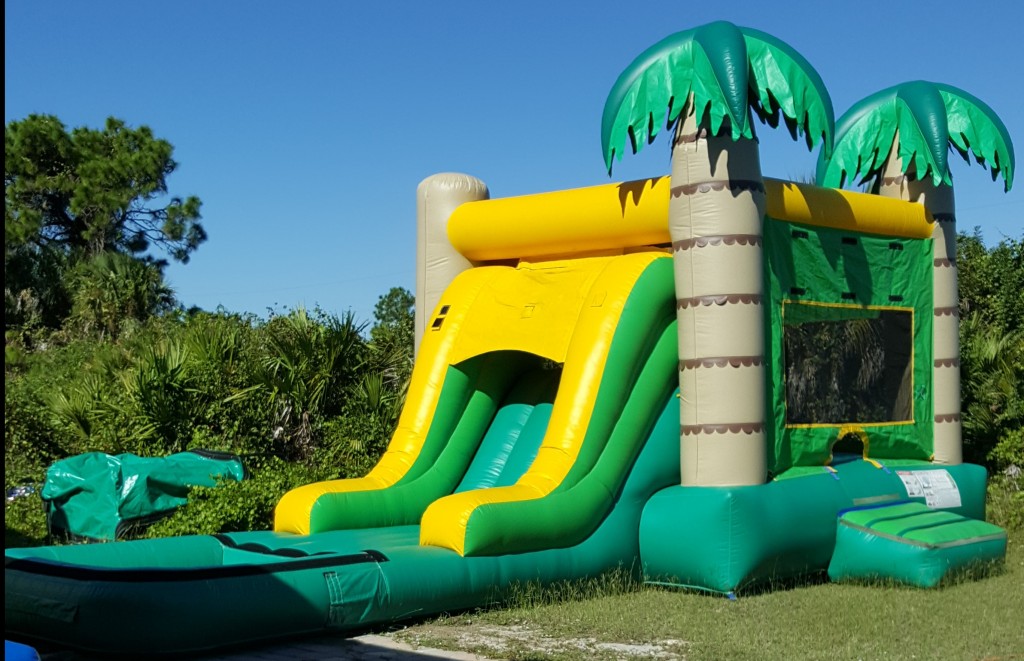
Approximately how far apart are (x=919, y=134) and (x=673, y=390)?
3232 mm

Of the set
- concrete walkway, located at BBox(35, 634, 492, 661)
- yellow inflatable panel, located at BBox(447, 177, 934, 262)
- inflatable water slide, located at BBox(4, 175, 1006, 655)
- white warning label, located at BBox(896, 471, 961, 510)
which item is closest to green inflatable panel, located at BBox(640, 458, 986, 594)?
inflatable water slide, located at BBox(4, 175, 1006, 655)

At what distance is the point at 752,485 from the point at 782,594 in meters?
0.73

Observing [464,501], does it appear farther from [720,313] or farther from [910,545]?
[910,545]

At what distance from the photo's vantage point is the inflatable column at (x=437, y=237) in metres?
9.70

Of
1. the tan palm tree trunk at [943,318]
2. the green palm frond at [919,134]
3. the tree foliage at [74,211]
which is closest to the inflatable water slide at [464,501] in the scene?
the green palm frond at [919,134]

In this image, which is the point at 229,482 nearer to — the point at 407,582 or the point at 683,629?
the point at 407,582

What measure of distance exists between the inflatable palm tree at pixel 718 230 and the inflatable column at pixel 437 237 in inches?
82.3

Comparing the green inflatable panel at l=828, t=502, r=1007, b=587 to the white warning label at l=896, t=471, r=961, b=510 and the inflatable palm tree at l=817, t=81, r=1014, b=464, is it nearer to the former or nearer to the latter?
the white warning label at l=896, t=471, r=961, b=510

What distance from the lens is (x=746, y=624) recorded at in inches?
261

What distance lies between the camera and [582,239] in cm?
878

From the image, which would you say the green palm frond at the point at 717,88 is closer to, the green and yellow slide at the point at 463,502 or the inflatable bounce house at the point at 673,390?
the inflatable bounce house at the point at 673,390

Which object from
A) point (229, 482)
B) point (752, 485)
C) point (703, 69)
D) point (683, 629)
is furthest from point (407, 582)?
point (703, 69)

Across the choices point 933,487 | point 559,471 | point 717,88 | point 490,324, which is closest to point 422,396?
point 490,324

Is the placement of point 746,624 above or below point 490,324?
below
